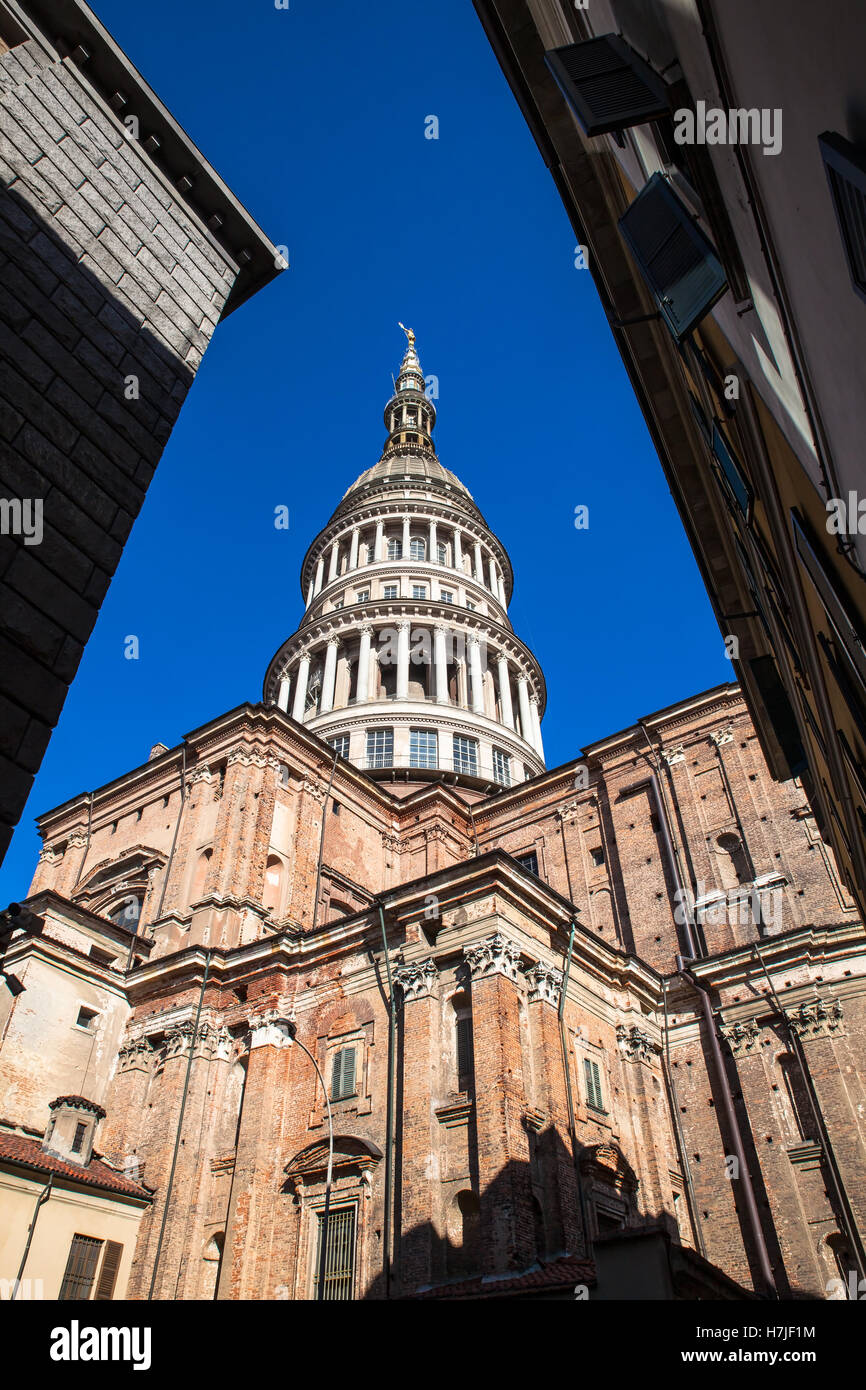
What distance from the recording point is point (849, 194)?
10.0 ft

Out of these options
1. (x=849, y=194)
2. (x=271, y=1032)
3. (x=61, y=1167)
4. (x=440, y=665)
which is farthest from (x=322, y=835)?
(x=849, y=194)

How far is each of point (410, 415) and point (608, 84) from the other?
224ft

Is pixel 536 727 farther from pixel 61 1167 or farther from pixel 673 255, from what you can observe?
pixel 673 255

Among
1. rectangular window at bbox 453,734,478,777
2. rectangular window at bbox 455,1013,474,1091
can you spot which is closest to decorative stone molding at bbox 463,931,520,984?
rectangular window at bbox 455,1013,474,1091

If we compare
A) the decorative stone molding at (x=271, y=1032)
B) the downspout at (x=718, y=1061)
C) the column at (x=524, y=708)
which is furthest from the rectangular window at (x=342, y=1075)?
the column at (x=524, y=708)

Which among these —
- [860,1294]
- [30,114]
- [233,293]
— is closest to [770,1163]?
[860,1294]

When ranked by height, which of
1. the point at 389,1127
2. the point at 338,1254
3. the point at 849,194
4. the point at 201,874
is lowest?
the point at 849,194

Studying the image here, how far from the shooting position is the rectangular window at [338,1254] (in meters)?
19.6

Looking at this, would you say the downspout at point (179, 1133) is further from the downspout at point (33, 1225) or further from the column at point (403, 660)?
the column at point (403, 660)

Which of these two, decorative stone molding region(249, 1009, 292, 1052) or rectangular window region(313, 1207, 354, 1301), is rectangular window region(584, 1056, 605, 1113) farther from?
decorative stone molding region(249, 1009, 292, 1052)

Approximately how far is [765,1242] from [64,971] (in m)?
19.9

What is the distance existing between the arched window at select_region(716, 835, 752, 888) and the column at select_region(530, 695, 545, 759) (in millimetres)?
16719

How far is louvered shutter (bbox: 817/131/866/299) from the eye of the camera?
2850 mm

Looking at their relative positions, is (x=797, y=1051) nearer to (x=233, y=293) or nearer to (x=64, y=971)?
→ (x=64, y=971)
